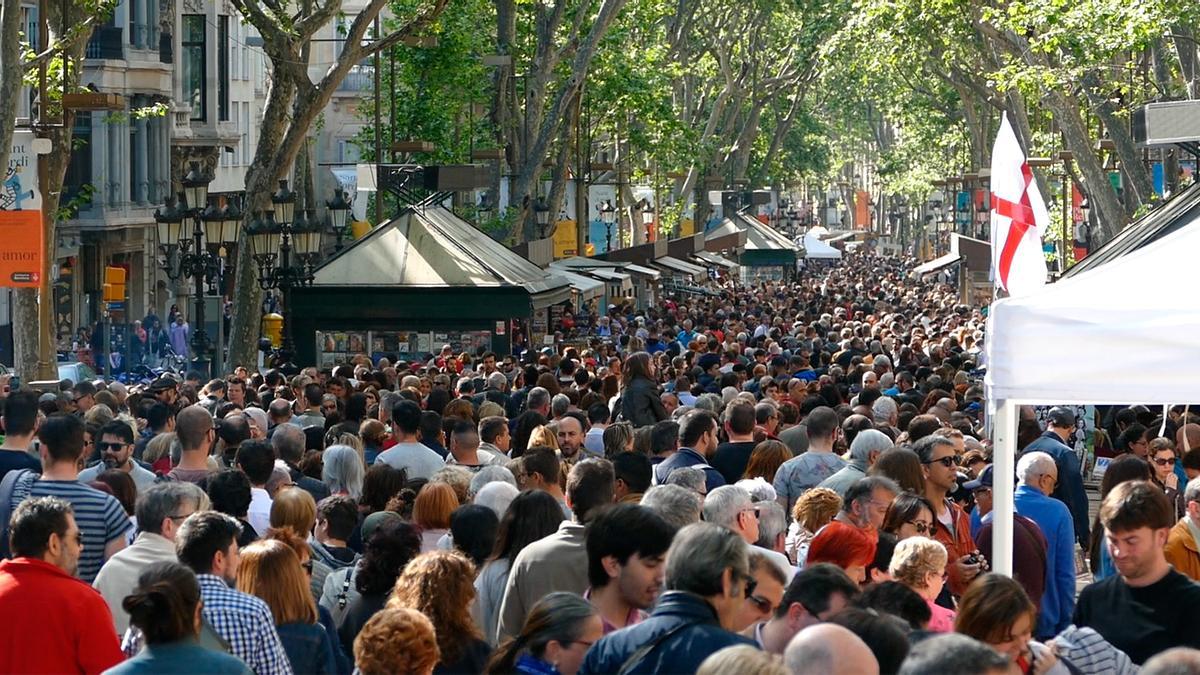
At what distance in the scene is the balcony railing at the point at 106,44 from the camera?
4125 cm

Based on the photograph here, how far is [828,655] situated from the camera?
4824 mm

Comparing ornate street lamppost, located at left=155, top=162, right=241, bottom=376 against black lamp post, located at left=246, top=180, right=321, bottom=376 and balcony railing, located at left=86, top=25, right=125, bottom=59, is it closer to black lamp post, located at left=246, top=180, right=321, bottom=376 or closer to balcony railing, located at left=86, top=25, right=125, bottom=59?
black lamp post, located at left=246, top=180, right=321, bottom=376

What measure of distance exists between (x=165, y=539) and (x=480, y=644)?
5.21 feet

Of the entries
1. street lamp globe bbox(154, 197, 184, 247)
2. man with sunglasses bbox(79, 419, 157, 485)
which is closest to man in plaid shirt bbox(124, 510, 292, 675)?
man with sunglasses bbox(79, 419, 157, 485)

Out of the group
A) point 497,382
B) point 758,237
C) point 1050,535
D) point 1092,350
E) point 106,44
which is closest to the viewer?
point 1092,350

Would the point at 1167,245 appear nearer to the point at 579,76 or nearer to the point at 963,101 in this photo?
the point at 579,76

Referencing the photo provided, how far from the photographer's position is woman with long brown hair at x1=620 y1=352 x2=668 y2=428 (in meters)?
15.0

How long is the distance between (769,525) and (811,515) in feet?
0.83

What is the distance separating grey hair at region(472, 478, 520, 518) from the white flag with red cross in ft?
11.4

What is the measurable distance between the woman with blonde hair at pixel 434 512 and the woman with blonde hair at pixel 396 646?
280 centimetres

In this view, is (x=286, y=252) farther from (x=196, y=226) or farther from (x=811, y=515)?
(x=811, y=515)

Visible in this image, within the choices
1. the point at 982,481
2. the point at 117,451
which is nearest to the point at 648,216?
the point at 982,481

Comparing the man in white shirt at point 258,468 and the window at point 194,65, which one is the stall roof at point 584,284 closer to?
the window at point 194,65

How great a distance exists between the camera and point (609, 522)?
6.32 m
